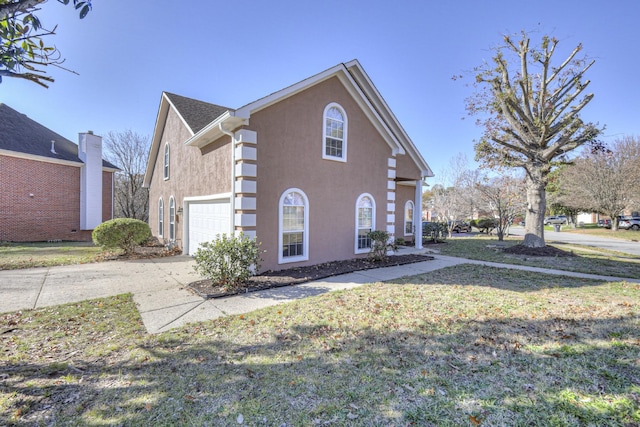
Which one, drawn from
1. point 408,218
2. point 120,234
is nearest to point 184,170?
point 120,234

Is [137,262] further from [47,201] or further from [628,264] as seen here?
[628,264]

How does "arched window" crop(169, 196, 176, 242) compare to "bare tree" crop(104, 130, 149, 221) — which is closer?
"arched window" crop(169, 196, 176, 242)

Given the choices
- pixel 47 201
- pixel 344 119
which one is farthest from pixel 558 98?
pixel 47 201

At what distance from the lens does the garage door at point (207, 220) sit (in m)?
9.02

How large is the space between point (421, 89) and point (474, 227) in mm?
26347

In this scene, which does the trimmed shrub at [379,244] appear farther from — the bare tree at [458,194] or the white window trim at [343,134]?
the bare tree at [458,194]

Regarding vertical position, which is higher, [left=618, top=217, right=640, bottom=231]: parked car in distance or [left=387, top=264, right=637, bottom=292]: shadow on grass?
[left=618, top=217, right=640, bottom=231]: parked car in distance

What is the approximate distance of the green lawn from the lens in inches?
104

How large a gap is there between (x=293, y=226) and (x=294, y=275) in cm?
157

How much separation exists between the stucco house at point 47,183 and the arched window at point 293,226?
16477mm

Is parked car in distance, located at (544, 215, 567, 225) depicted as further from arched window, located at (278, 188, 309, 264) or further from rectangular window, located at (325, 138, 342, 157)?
arched window, located at (278, 188, 309, 264)

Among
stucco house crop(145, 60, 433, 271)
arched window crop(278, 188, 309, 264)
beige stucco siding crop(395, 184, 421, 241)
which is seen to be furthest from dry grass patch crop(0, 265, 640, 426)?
beige stucco siding crop(395, 184, 421, 241)

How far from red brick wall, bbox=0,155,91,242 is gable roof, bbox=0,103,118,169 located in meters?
0.54

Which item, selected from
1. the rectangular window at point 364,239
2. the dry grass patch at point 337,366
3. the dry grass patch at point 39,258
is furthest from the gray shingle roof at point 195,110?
the dry grass patch at point 337,366
